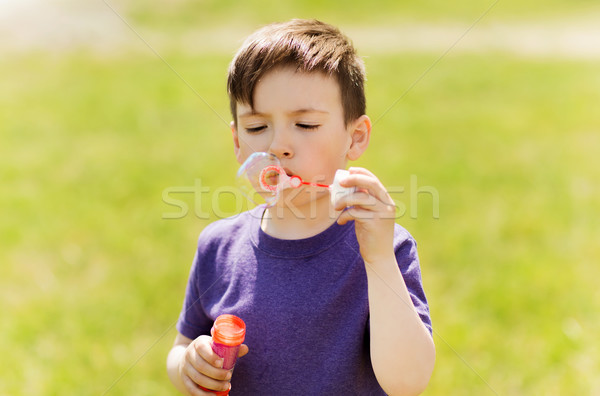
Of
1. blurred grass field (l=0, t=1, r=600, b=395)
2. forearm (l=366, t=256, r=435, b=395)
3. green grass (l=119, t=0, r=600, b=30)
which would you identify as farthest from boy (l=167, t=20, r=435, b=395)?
green grass (l=119, t=0, r=600, b=30)

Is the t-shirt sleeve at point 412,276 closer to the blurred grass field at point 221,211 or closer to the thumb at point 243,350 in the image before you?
the thumb at point 243,350

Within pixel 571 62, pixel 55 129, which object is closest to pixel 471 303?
pixel 55 129

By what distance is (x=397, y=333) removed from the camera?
1.27 m

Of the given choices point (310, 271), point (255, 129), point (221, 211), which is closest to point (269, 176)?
point (255, 129)

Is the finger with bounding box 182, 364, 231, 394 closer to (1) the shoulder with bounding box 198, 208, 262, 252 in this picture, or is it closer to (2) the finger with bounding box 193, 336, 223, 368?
(2) the finger with bounding box 193, 336, 223, 368

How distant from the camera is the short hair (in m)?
1.45

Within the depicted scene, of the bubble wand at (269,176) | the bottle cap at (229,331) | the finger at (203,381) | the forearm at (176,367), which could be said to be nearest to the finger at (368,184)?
the bubble wand at (269,176)

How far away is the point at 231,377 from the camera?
1.48m

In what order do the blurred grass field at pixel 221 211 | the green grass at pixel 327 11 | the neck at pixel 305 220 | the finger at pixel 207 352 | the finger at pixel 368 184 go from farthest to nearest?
1. the green grass at pixel 327 11
2. the blurred grass field at pixel 221 211
3. the neck at pixel 305 220
4. the finger at pixel 207 352
5. the finger at pixel 368 184

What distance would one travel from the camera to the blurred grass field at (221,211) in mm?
2668

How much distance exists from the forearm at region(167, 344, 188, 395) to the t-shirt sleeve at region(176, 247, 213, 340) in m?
0.04

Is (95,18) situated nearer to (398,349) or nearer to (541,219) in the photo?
(541,219)

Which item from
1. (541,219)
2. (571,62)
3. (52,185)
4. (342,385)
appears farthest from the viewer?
(571,62)

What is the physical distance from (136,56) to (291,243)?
7589mm
